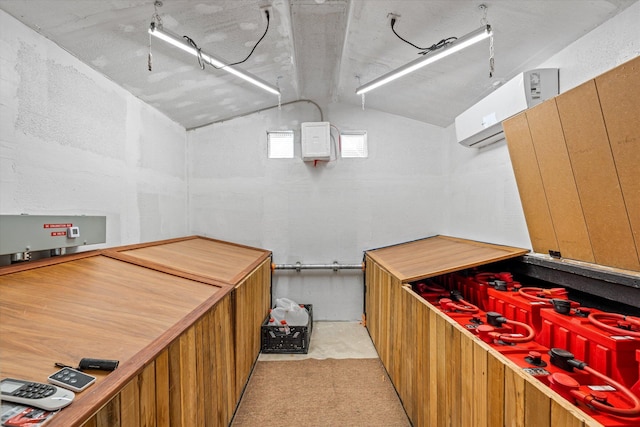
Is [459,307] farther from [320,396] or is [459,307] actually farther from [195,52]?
[195,52]

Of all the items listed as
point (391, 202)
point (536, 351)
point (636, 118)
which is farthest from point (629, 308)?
point (391, 202)

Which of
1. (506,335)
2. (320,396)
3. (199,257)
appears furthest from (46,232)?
(506,335)

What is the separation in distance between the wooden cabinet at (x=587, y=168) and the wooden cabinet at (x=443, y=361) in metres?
0.53

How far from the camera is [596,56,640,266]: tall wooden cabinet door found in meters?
1.29

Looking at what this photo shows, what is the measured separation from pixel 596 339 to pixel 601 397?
1.16 ft

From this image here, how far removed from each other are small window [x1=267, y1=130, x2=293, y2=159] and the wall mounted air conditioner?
2104 mm

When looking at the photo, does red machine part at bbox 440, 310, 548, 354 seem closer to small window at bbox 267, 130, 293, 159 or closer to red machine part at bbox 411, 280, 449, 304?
Answer: red machine part at bbox 411, 280, 449, 304

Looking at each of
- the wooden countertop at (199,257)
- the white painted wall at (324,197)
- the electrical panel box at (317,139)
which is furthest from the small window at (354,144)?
the wooden countertop at (199,257)

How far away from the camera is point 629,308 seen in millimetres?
1654

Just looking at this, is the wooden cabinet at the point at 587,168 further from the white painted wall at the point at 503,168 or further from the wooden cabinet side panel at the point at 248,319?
the wooden cabinet side panel at the point at 248,319

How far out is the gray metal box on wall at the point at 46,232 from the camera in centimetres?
150

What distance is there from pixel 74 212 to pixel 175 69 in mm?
1317

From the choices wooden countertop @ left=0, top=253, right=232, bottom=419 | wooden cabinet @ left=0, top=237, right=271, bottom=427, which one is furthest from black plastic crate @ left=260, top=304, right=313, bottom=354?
wooden countertop @ left=0, top=253, right=232, bottom=419

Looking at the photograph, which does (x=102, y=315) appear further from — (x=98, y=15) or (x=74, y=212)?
(x=98, y=15)
